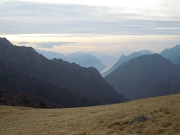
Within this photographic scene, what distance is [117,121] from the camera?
987 inches

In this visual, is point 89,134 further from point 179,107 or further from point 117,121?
point 179,107

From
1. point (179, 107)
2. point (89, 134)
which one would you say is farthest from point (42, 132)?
point (179, 107)

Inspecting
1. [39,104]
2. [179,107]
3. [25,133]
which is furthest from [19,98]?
[179,107]

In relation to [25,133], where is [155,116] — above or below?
above

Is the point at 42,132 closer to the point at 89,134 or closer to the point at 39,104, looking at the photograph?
the point at 89,134

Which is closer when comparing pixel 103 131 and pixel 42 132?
pixel 103 131

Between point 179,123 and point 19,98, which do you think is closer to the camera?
point 179,123

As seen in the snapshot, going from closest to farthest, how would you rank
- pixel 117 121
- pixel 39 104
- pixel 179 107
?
pixel 117 121, pixel 179 107, pixel 39 104

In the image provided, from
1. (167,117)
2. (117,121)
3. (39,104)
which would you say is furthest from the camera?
(39,104)

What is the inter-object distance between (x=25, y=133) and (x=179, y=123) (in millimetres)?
18304

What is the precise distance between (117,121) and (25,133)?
38.7ft

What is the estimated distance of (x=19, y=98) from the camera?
444 ft

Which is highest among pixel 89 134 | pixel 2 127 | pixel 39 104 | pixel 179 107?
pixel 179 107

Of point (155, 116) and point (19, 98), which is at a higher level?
point (155, 116)
